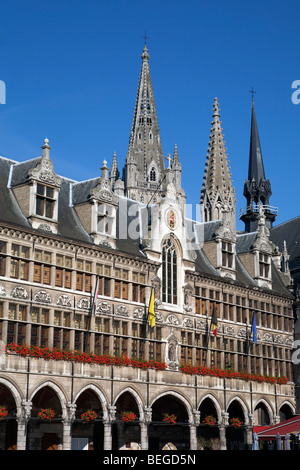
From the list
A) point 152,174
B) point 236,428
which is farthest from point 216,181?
point 236,428

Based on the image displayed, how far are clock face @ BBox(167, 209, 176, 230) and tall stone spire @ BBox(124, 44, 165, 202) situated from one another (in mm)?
78004

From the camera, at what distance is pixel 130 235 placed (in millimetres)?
49562

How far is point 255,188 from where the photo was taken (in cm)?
9369

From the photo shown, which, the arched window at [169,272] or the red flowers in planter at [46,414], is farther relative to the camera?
the arched window at [169,272]

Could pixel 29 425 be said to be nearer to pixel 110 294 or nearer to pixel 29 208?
pixel 110 294

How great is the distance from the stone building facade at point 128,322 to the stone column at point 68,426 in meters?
0.06

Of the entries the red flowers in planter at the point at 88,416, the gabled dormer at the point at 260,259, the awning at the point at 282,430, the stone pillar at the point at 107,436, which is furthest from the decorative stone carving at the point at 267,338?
the red flowers in planter at the point at 88,416

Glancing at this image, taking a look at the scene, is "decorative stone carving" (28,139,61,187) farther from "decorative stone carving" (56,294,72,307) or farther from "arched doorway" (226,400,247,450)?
"arched doorway" (226,400,247,450)

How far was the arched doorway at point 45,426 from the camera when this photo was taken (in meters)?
42.2

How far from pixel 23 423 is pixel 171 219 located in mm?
18399

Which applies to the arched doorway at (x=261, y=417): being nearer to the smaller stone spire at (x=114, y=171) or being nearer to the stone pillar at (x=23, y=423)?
the stone pillar at (x=23, y=423)

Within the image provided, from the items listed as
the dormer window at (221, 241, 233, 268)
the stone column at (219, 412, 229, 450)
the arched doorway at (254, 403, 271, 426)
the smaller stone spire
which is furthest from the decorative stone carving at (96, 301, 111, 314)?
the smaller stone spire

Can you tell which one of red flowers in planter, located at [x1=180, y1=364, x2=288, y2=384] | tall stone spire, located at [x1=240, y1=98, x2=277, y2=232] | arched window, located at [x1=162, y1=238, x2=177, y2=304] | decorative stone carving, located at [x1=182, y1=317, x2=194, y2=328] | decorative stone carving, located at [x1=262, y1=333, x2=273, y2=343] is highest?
tall stone spire, located at [x1=240, y1=98, x2=277, y2=232]

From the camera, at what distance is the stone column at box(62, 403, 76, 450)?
40531mm
